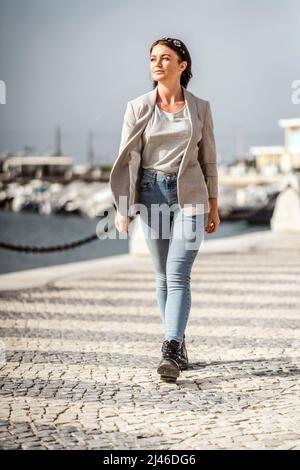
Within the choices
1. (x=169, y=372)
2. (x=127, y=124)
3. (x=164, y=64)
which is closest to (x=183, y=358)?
(x=169, y=372)

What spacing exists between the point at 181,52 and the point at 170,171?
54 centimetres

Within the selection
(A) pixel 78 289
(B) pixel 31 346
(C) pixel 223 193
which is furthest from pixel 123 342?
(C) pixel 223 193

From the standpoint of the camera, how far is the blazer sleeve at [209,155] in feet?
13.5

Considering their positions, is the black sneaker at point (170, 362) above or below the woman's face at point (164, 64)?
below

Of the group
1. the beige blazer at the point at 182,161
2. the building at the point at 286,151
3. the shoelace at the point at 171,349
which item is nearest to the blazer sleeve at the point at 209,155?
the beige blazer at the point at 182,161

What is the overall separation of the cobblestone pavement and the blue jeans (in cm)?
30

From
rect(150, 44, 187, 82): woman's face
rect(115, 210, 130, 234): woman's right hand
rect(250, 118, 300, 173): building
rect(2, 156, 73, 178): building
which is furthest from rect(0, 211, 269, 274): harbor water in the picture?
rect(150, 44, 187, 82): woman's face

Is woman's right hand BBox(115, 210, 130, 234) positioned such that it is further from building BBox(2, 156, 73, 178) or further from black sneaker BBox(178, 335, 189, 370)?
building BBox(2, 156, 73, 178)

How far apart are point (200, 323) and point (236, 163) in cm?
7176

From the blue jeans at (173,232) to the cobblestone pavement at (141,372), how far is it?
0.30 meters

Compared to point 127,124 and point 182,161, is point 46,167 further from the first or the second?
point 182,161

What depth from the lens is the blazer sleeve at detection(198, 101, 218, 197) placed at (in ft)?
13.5

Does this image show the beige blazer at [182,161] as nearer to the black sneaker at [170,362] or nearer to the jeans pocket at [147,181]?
the jeans pocket at [147,181]

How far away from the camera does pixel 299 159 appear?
71938 millimetres
